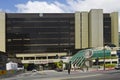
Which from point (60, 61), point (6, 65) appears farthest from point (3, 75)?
point (60, 61)

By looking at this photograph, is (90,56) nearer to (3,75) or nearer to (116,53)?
(116,53)

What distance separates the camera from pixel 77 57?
18012 centimetres

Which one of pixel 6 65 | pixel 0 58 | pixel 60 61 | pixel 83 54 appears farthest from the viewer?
pixel 60 61

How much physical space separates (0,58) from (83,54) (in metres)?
79.8

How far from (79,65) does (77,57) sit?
1295 cm

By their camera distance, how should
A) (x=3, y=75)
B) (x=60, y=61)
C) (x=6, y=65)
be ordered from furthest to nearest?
(x=60, y=61) → (x=6, y=65) → (x=3, y=75)

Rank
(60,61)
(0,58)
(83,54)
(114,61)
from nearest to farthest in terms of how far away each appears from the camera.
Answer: (0,58), (114,61), (83,54), (60,61)

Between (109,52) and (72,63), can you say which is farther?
(72,63)

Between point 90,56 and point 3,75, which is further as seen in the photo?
point 90,56

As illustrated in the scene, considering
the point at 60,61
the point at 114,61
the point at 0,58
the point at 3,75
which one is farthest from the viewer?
the point at 60,61

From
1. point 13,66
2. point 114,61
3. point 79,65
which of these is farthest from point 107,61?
point 13,66

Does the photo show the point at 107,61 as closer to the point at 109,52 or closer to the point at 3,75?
the point at 109,52

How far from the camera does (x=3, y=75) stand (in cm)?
7494

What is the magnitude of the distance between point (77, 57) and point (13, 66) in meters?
69.3
